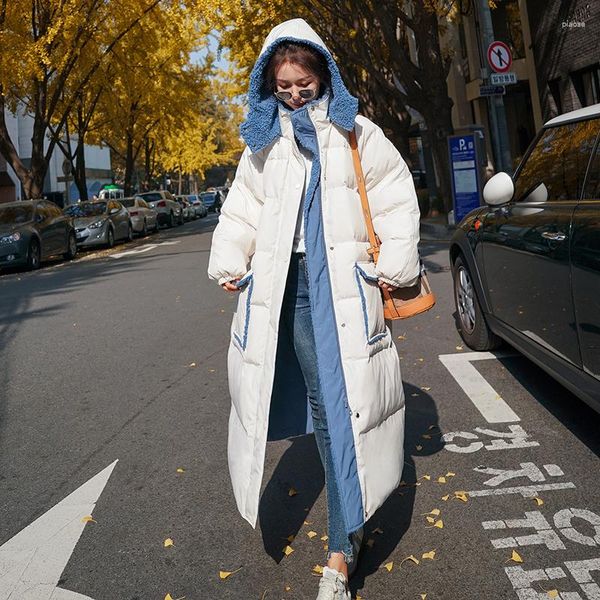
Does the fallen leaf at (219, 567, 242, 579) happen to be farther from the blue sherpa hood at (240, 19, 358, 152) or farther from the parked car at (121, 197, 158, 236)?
the parked car at (121, 197, 158, 236)

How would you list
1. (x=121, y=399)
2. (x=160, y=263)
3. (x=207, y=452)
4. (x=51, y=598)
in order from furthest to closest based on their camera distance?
(x=160, y=263)
(x=121, y=399)
(x=207, y=452)
(x=51, y=598)

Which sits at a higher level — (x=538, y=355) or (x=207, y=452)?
(x=538, y=355)

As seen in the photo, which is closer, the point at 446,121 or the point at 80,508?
the point at 80,508

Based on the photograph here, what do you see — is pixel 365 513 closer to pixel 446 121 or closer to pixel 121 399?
pixel 121 399

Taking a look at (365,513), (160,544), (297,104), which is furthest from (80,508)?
(297,104)

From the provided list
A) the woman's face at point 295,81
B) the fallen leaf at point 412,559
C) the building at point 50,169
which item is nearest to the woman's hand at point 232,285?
the woman's face at point 295,81

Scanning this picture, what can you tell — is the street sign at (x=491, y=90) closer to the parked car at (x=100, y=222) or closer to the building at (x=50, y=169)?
the parked car at (x=100, y=222)

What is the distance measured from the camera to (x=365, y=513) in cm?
286

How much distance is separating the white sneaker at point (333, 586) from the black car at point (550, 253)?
156 cm

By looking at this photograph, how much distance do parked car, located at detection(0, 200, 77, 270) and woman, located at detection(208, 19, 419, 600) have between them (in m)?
15.4

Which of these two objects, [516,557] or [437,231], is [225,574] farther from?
[437,231]

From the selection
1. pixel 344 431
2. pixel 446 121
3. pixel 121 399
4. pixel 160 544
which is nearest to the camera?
pixel 344 431

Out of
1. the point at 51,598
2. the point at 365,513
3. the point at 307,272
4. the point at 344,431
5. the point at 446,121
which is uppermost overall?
the point at 446,121

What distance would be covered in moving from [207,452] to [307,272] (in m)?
1.99
